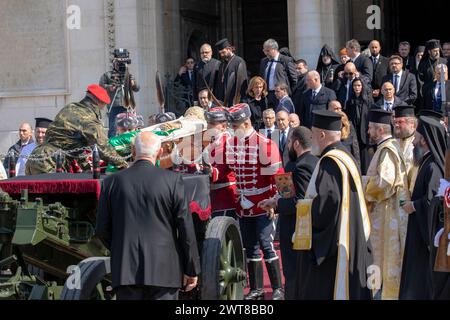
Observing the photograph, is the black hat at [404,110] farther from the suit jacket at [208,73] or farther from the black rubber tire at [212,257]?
the suit jacket at [208,73]

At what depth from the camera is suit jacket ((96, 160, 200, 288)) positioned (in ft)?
30.9

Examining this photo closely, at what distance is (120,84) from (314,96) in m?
3.26

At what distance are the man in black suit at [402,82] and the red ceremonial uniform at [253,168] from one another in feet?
17.0

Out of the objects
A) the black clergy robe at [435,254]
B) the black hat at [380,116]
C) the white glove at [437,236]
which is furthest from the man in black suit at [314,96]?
the white glove at [437,236]

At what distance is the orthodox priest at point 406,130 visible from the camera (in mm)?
11922

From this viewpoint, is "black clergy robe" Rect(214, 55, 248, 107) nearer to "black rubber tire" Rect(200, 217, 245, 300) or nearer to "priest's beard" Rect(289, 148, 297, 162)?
"priest's beard" Rect(289, 148, 297, 162)

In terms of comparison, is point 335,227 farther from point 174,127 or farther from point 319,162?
point 174,127

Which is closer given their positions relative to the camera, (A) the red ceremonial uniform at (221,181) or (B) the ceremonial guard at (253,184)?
(B) the ceremonial guard at (253,184)

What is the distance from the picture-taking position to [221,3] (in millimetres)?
26156

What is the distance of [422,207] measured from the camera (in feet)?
35.3

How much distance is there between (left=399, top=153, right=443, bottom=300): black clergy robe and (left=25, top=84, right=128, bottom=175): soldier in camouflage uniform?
2975 millimetres

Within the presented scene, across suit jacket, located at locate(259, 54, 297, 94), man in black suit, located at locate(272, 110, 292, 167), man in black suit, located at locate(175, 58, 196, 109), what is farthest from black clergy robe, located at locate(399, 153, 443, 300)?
man in black suit, located at locate(175, 58, 196, 109)
